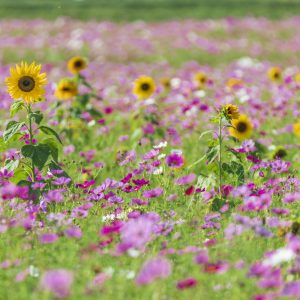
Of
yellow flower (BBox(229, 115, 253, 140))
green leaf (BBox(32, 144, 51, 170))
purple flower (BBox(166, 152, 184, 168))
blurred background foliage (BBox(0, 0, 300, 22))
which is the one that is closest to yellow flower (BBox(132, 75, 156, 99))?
yellow flower (BBox(229, 115, 253, 140))

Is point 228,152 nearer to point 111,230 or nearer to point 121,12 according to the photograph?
point 111,230

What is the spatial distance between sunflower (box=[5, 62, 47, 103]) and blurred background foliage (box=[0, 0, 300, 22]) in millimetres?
17074

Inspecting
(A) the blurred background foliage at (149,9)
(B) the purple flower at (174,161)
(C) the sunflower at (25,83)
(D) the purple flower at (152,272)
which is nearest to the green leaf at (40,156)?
(C) the sunflower at (25,83)

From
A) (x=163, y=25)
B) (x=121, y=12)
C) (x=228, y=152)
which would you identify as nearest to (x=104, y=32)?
(x=163, y=25)

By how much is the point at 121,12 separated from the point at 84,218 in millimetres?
19560

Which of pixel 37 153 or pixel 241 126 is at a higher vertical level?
pixel 241 126

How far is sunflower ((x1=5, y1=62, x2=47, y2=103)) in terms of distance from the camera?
4.20 meters

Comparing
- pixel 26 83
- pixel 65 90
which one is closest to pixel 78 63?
pixel 65 90

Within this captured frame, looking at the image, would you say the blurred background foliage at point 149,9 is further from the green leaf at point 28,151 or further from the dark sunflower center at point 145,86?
the green leaf at point 28,151

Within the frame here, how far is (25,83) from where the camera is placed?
166 inches

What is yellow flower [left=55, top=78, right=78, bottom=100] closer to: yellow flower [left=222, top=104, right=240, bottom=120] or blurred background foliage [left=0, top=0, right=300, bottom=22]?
yellow flower [left=222, top=104, right=240, bottom=120]

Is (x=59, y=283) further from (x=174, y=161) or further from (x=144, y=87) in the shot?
(x=144, y=87)

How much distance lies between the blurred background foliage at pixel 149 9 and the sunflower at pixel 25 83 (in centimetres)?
1707

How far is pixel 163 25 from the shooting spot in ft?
65.3
